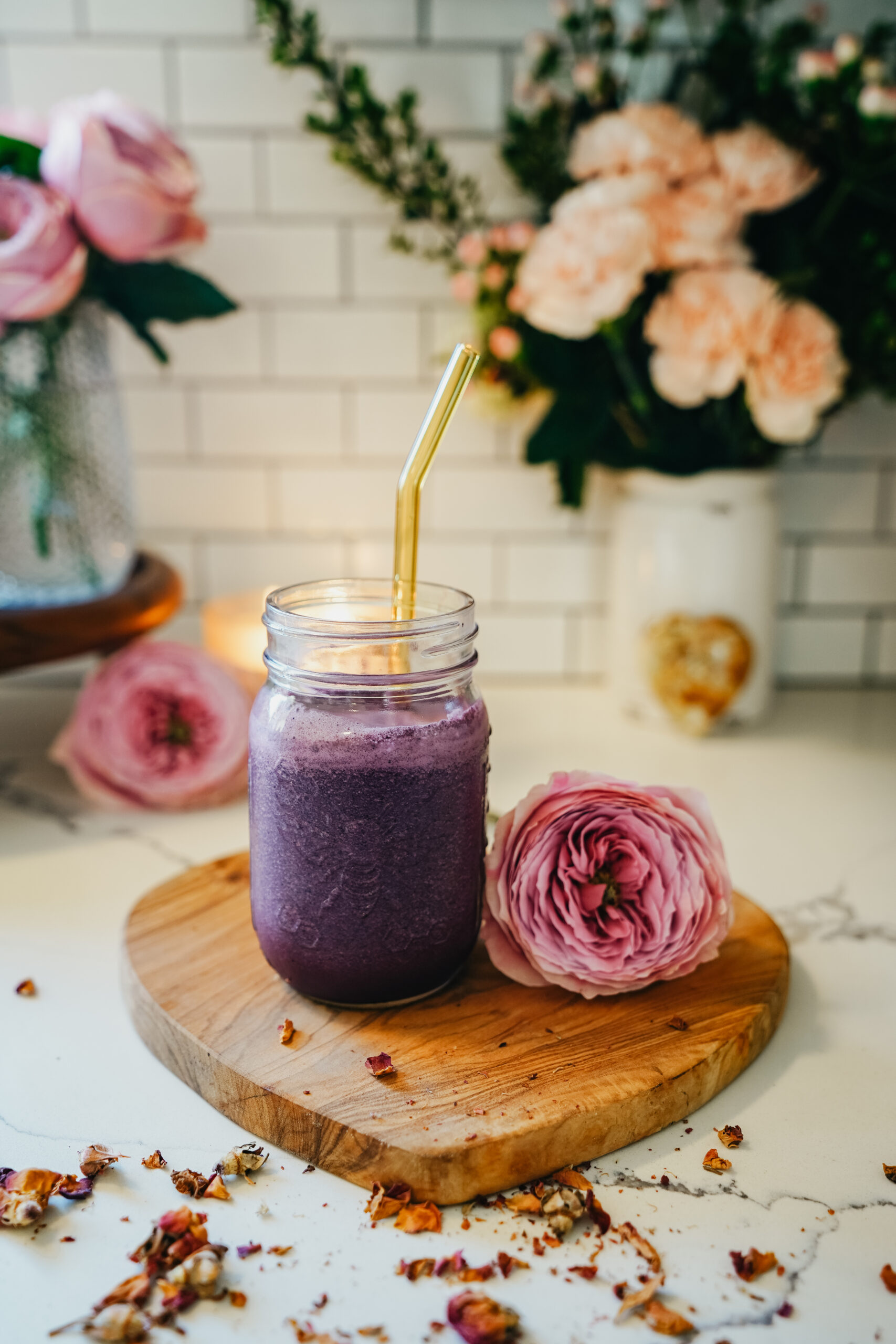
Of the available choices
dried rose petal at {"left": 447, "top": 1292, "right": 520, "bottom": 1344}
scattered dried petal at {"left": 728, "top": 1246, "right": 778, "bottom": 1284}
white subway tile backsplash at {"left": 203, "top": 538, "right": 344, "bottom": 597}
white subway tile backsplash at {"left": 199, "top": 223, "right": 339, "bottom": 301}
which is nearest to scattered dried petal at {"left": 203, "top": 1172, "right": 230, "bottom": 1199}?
dried rose petal at {"left": 447, "top": 1292, "right": 520, "bottom": 1344}

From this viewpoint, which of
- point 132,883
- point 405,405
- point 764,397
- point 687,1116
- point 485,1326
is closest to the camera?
point 485,1326

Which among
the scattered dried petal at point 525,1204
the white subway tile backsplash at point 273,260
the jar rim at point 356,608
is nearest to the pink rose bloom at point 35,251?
the white subway tile backsplash at point 273,260

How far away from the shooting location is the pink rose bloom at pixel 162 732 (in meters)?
1.02

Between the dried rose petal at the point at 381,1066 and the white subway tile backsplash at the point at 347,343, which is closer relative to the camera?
the dried rose petal at the point at 381,1066

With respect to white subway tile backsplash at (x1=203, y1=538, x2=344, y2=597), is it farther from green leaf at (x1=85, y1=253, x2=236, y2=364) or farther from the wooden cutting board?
the wooden cutting board

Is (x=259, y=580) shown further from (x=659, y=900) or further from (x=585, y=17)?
(x=659, y=900)

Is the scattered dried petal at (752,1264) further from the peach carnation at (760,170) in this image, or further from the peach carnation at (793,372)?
the peach carnation at (760,170)

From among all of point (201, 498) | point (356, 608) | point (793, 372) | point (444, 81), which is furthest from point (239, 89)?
point (356, 608)

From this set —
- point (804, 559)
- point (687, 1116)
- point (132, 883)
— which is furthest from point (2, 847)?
point (804, 559)

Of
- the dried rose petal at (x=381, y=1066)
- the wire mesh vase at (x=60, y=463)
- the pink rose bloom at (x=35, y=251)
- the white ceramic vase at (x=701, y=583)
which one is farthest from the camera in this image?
the white ceramic vase at (x=701, y=583)

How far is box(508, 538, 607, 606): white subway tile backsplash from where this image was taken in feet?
4.42

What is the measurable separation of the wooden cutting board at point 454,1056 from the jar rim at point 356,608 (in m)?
0.22

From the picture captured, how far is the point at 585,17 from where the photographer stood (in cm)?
113

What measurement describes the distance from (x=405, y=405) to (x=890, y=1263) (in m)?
1.00
